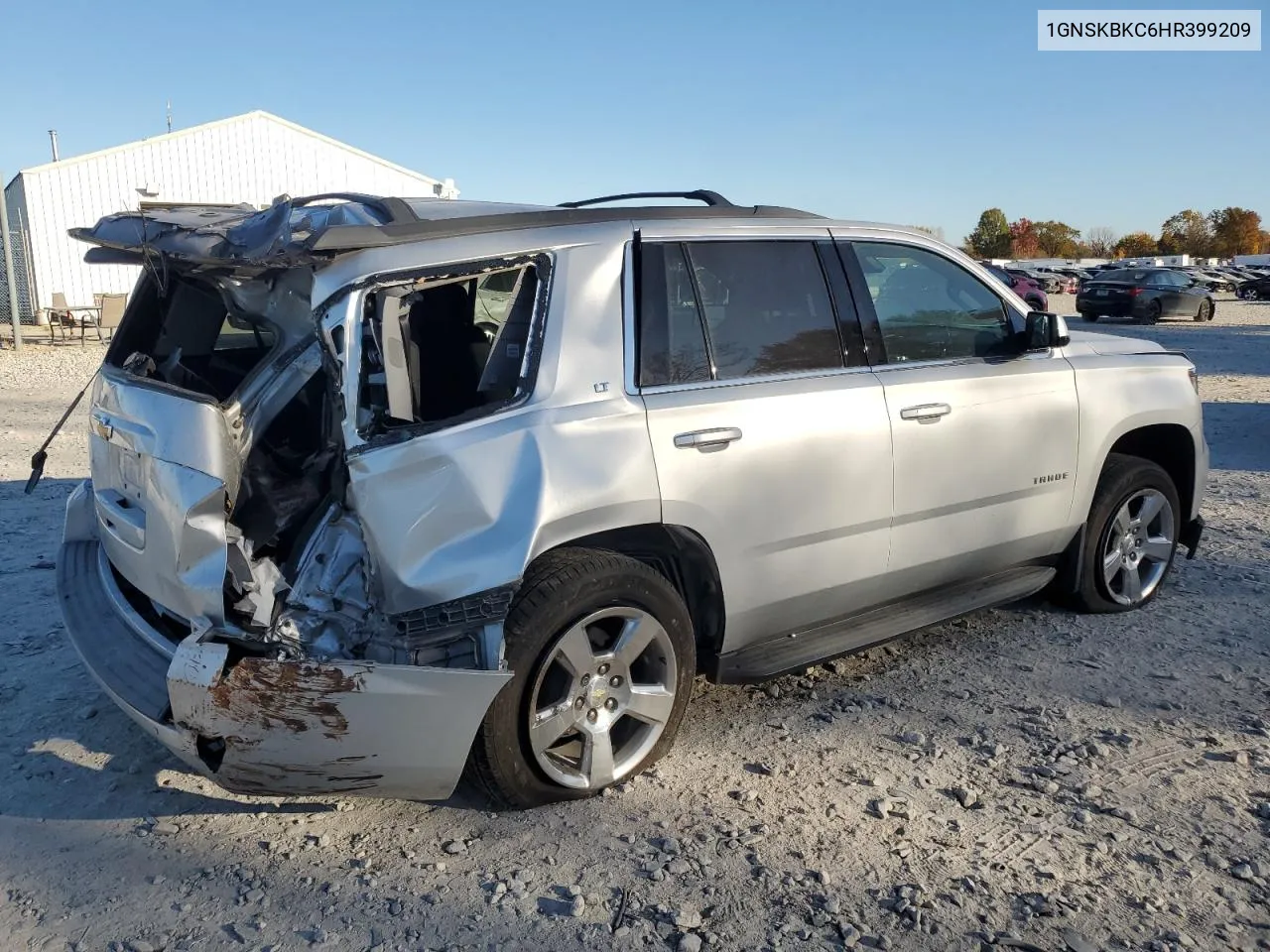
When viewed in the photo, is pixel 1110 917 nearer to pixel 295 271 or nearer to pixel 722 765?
pixel 722 765

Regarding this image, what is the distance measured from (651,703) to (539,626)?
587mm

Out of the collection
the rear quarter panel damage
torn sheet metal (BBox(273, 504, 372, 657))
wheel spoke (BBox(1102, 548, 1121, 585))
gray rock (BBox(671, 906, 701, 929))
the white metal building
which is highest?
the white metal building

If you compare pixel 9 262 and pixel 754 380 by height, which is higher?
pixel 9 262

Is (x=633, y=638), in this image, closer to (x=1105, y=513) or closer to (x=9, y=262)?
(x=1105, y=513)

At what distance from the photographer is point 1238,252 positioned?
90.9 meters

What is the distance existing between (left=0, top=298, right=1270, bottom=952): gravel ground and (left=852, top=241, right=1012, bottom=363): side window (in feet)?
4.50

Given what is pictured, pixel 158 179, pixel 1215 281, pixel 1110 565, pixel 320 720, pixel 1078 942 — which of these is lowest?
pixel 1078 942

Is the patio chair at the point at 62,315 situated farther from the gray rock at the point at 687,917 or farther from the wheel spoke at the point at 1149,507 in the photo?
the gray rock at the point at 687,917

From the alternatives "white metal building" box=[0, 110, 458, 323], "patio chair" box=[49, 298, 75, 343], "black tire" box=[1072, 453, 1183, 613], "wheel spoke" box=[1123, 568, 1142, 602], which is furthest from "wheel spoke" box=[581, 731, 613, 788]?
"white metal building" box=[0, 110, 458, 323]

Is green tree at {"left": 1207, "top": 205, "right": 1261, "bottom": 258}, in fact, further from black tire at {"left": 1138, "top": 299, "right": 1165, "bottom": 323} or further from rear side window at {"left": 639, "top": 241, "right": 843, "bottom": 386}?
rear side window at {"left": 639, "top": 241, "right": 843, "bottom": 386}

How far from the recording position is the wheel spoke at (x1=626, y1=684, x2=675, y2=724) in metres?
3.42

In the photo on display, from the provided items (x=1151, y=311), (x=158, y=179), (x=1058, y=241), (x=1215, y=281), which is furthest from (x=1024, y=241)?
(x=158, y=179)

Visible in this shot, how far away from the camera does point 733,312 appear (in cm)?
373

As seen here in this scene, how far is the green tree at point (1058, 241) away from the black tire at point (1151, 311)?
81977 mm
